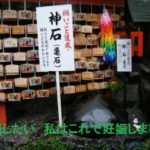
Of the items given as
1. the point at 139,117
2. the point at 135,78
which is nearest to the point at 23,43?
the point at 139,117

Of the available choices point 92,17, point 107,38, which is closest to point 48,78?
point 107,38

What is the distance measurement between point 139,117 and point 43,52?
2730mm

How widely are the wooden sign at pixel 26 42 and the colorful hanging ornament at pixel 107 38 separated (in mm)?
1681

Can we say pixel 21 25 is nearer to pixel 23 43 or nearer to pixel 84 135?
pixel 23 43

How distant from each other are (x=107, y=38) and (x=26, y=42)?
1910mm

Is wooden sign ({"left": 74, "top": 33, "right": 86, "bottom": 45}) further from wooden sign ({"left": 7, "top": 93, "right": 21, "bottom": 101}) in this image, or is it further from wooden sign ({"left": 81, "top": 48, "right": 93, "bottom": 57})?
wooden sign ({"left": 7, "top": 93, "right": 21, "bottom": 101})

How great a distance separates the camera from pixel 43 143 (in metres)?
7.35

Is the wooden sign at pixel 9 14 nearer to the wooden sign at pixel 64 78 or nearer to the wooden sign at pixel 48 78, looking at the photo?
the wooden sign at pixel 48 78

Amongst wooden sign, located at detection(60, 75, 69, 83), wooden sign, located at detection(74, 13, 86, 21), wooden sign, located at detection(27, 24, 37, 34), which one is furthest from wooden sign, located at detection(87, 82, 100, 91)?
wooden sign, located at detection(27, 24, 37, 34)

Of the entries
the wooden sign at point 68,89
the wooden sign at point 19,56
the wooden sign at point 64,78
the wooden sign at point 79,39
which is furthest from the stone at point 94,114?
the wooden sign at point 19,56

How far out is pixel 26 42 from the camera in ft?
29.1

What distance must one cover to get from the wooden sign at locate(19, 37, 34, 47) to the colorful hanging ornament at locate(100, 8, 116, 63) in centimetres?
168

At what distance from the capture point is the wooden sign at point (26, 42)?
8828 millimetres

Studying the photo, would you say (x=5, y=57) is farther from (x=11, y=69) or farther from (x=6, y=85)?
(x=6, y=85)
